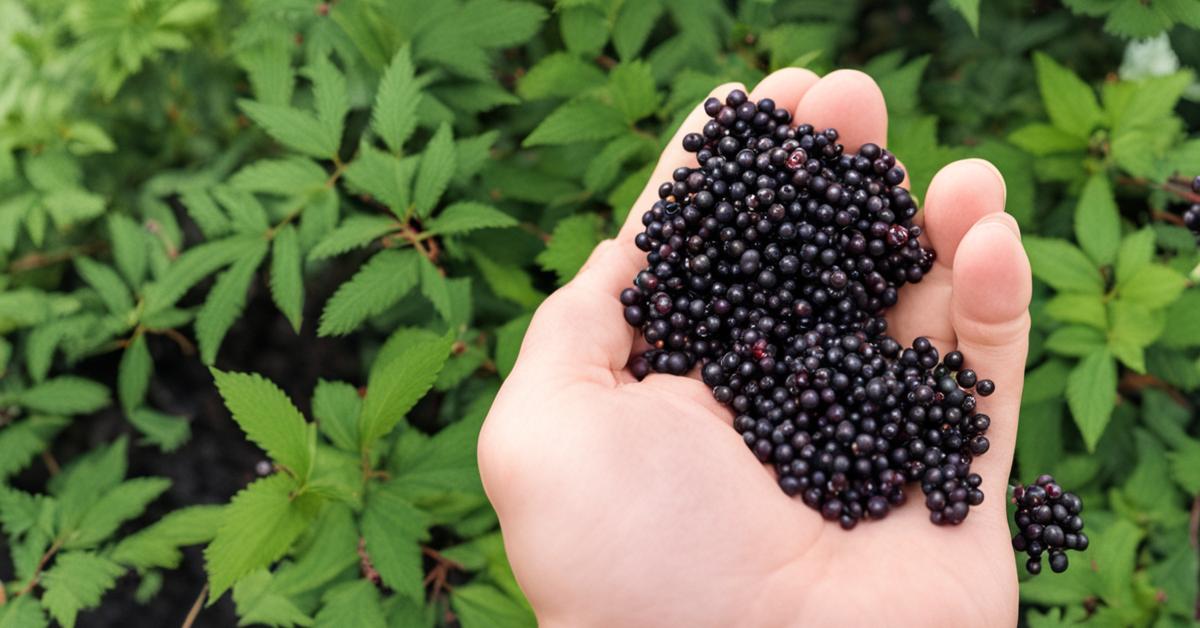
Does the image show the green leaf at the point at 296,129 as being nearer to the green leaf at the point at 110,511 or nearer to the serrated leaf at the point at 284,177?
the serrated leaf at the point at 284,177

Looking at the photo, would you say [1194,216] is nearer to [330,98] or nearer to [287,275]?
[330,98]

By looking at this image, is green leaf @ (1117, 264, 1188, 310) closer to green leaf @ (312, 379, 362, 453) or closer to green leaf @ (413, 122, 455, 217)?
green leaf @ (413, 122, 455, 217)

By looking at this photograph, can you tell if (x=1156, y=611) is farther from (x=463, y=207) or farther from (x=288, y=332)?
(x=288, y=332)

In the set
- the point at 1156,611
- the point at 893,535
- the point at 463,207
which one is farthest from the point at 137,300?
the point at 1156,611

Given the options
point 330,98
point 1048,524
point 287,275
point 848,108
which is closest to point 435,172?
point 330,98

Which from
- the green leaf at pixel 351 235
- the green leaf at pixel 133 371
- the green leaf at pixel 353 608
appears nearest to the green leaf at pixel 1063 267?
the green leaf at pixel 351 235

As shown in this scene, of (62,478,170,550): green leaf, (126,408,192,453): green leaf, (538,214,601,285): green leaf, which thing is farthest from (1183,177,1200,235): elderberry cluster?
(126,408,192,453): green leaf
